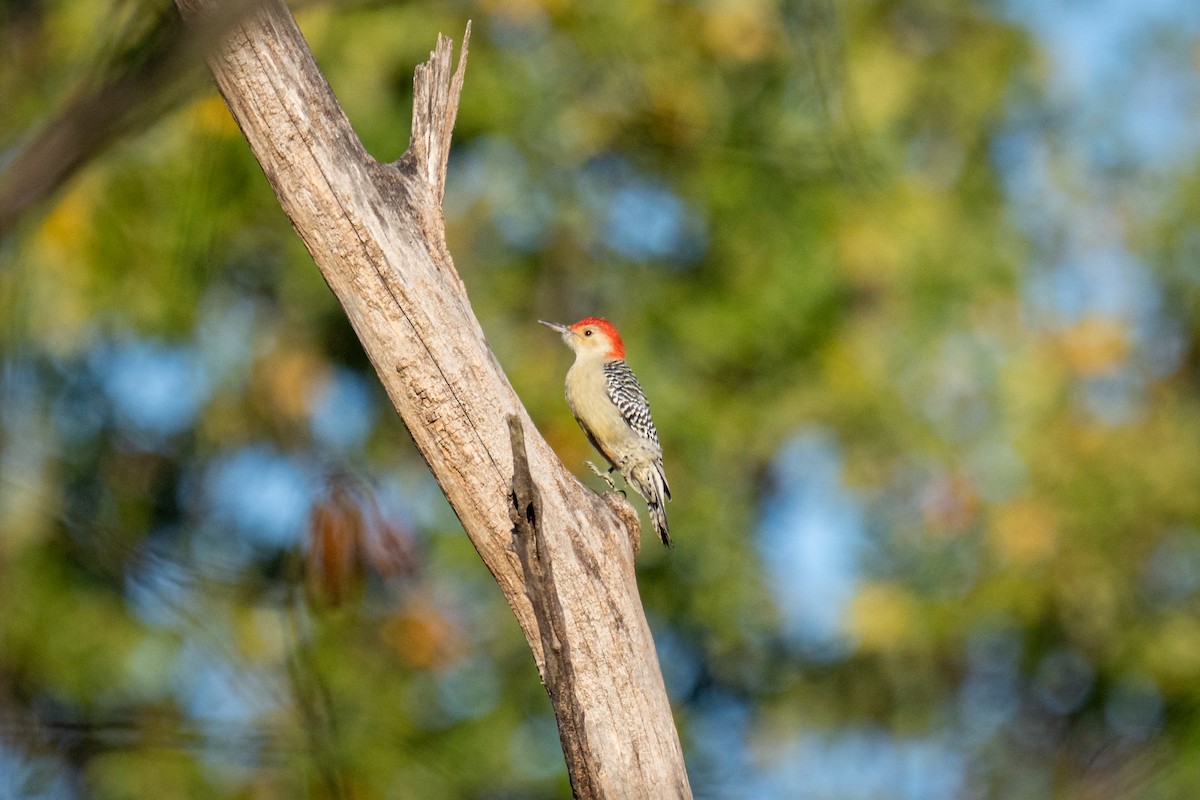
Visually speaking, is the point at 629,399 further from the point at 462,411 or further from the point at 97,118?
the point at 97,118

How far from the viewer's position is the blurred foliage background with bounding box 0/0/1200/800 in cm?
743

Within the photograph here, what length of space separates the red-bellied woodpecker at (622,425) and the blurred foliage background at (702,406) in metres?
0.98

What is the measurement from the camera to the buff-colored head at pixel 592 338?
7480mm

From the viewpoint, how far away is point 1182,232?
34.6ft

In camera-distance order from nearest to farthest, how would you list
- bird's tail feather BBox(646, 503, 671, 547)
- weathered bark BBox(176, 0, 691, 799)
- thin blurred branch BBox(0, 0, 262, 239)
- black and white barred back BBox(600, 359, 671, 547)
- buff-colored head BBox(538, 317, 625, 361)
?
1. thin blurred branch BBox(0, 0, 262, 239)
2. weathered bark BBox(176, 0, 691, 799)
3. bird's tail feather BBox(646, 503, 671, 547)
4. black and white barred back BBox(600, 359, 671, 547)
5. buff-colored head BBox(538, 317, 625, 361)

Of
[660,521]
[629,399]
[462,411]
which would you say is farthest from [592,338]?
[462,411]

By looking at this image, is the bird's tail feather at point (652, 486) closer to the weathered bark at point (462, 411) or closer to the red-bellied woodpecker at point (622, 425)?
the red-bellied woodpecker at point (622, 425)

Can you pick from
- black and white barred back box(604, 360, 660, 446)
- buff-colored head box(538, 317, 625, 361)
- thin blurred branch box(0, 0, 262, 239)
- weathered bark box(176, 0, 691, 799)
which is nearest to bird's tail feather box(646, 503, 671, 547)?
black and white barred back box(604, 360, 660, 446)

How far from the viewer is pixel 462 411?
12.0 ft

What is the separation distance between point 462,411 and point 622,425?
3194 mm

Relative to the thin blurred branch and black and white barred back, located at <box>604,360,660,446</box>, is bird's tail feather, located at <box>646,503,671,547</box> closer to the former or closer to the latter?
black and white barred back, located at <box>604,360,660,446</box>

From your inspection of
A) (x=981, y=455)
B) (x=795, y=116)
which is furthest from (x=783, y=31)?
(x=981, y=455)

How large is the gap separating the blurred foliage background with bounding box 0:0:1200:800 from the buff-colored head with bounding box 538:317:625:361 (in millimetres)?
622

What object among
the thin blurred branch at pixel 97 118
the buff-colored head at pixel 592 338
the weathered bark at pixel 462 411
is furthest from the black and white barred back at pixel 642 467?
the thin blurred branch at pixel 97 118
